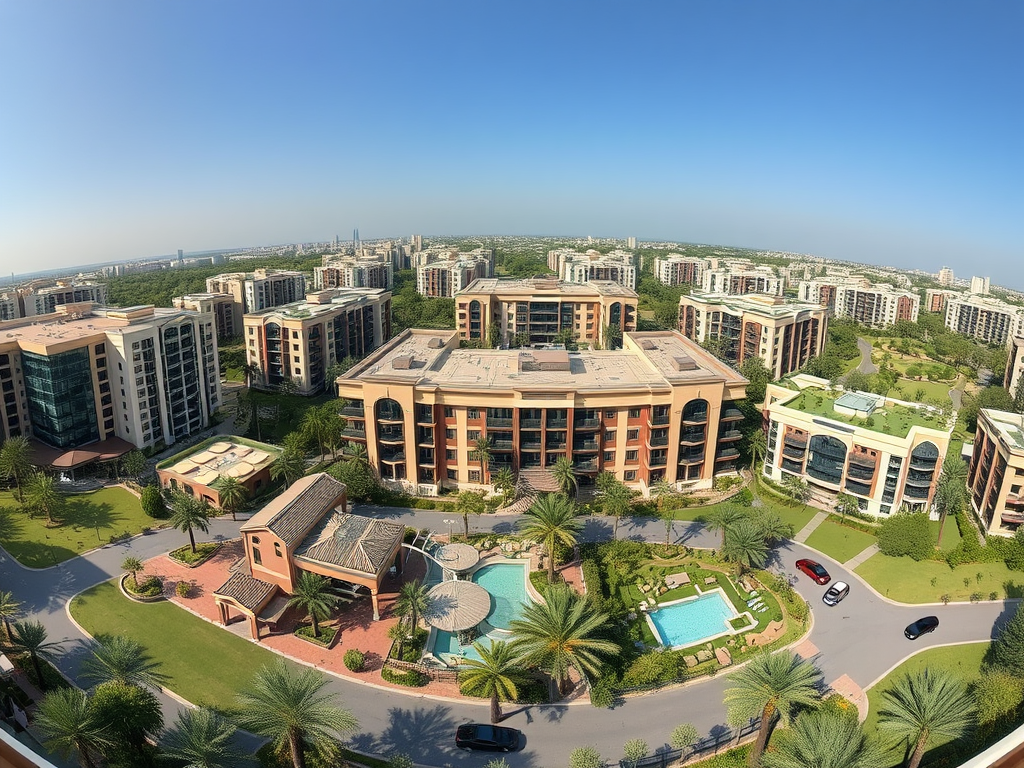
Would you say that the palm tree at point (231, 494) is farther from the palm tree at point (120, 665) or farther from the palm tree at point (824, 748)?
the palm tree at point (824, 748)

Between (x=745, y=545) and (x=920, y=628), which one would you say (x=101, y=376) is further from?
(x=920, y=628)

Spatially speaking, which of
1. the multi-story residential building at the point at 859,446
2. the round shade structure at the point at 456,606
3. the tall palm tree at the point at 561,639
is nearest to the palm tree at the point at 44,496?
the round shade structure at the point at 456,606

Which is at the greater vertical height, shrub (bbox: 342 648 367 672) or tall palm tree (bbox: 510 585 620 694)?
tall palm tree (bbox: 510 585 620 694)

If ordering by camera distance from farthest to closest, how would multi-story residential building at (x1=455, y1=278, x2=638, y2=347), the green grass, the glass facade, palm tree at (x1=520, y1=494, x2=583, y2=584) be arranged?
multi-story residential building at (x1=455, y1=278, x2=638, y2=347) < the glass facade < the green grass < palm tree at (x1=520, y1=494, x2=583, y2=584)

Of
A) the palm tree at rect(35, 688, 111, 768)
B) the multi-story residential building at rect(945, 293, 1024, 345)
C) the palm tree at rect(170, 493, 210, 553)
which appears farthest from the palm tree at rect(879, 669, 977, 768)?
the multi-story residential building at rect(945, 293, 1024, 345)

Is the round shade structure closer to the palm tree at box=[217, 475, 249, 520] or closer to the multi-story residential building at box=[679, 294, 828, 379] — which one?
the palm tree at box=[217, 475, 249, 520]

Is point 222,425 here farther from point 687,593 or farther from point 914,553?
point 914,553
